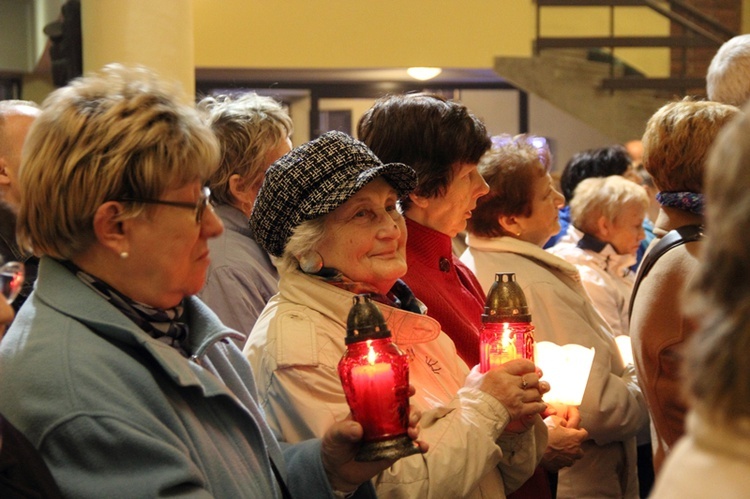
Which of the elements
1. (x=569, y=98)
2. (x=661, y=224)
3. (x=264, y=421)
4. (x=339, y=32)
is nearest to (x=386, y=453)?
(x=264, y=421)

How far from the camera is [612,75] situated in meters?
10.2

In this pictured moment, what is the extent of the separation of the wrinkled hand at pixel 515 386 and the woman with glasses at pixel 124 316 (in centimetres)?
40

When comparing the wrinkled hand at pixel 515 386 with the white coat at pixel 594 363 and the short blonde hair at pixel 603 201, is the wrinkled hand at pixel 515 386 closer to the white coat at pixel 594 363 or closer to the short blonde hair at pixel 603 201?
the white coat at pixel 594 363

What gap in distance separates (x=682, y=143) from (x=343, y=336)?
1070 mm

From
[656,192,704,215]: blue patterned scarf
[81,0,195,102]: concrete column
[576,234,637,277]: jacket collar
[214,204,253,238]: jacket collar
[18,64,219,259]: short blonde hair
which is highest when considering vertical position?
[81,0,195,102]: concrete column

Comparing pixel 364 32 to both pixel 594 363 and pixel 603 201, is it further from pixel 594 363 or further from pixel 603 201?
pixel 594 363

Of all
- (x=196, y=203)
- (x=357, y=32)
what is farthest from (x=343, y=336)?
(x=357, y=32)

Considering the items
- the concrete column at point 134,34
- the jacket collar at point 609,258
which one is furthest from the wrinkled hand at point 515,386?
the concrete column at point 134,34

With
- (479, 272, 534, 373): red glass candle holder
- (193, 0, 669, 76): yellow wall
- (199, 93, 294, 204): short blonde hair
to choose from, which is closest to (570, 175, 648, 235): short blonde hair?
(199, 93, 294, 204): short blonde hair

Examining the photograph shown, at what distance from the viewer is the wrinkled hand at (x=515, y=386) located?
2168 millimetres

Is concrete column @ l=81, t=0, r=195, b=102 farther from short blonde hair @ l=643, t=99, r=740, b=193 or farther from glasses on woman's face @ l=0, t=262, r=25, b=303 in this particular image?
glasses on woman's face @ l=0, t=262, r=25, b=303

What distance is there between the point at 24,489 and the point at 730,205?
105 centimetres

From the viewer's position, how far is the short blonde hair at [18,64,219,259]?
5.54ft

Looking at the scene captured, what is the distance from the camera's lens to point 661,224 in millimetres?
2689
